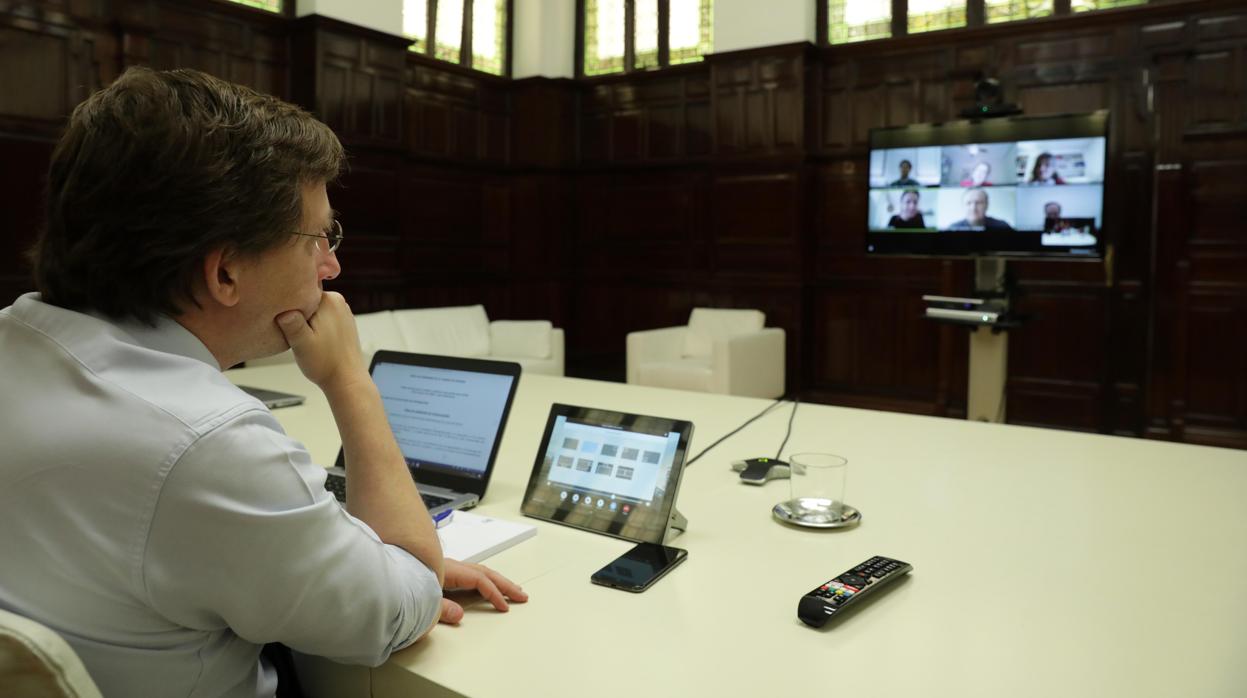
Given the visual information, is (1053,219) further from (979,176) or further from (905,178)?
(905,178)

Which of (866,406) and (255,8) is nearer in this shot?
(255,8)

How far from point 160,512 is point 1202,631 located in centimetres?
113

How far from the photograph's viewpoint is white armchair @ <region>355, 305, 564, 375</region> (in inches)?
225

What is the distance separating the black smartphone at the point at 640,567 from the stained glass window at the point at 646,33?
6.47m

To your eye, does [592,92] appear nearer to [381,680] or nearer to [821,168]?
→ [821,168]

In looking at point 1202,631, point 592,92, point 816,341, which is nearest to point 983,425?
point 1202,631

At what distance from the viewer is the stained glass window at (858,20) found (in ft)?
20.6

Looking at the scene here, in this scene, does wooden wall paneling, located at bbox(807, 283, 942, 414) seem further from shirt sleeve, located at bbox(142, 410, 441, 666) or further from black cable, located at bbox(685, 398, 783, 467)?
shirt sleeve, located at bbox(142, 410, 441, 666)

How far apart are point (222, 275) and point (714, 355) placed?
479cm

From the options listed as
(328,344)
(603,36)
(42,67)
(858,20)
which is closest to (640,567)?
(328,344)

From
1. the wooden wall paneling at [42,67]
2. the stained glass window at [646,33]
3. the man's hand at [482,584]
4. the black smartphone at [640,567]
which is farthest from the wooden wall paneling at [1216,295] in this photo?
the wooden wall paneling at [42,67]

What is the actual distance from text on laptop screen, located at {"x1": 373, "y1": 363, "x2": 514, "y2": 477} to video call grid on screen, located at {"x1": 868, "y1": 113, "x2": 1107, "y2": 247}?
162 inches

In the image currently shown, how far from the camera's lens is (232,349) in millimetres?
954

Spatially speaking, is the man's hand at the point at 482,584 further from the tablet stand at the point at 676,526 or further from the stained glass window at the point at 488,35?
the stained glass window at the point at 488,35
